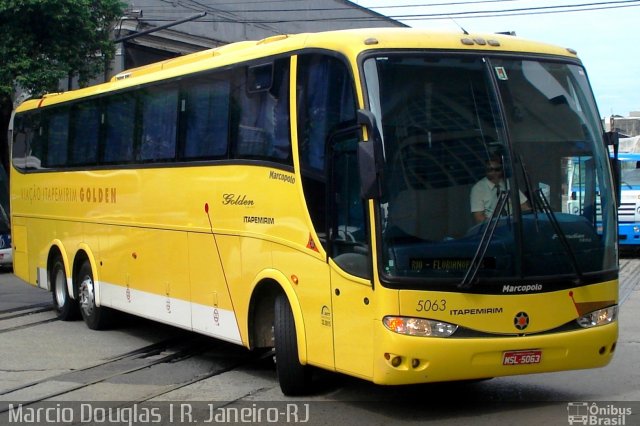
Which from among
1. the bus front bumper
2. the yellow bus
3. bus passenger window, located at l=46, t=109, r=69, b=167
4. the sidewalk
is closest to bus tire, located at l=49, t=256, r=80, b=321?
the sidewalk

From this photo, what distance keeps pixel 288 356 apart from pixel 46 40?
18.1 metres

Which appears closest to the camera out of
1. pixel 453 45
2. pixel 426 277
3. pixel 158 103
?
pixel 426 277

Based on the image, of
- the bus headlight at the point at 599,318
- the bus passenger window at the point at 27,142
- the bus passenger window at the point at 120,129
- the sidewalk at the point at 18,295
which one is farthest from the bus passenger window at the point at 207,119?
the sidewalk at the point at 18,295

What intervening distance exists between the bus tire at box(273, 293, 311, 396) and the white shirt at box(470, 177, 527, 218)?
81.8 inches

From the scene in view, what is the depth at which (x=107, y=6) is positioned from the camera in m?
24.8

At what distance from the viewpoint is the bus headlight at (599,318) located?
24.7 feet

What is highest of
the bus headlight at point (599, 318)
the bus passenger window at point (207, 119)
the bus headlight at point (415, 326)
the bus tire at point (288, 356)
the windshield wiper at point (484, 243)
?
the bus passenger window at point (207, 119)

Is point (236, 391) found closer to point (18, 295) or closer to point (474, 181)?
point (474, 181)

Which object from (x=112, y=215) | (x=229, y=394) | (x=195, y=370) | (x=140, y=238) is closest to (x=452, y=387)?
(x=229, y=394)

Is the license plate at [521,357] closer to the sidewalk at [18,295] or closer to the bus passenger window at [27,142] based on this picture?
the bus passenger window at [27,142]

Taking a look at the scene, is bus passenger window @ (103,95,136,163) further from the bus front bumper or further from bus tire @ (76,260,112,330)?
the bus front bumper

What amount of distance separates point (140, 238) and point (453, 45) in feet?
17.5

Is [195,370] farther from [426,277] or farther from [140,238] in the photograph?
[426,277]

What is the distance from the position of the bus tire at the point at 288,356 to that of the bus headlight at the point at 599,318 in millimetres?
2452
